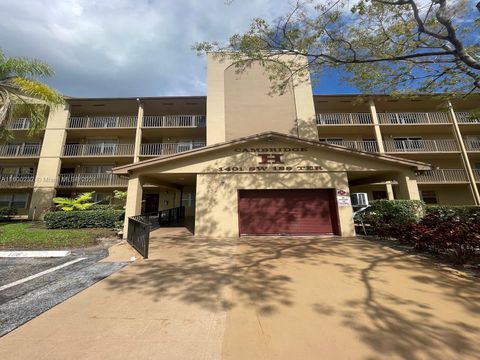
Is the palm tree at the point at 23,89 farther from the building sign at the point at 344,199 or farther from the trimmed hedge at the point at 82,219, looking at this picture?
the building sign at the point at 344,199

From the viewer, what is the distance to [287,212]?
10.5 metres

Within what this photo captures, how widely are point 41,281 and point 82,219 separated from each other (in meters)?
9.08

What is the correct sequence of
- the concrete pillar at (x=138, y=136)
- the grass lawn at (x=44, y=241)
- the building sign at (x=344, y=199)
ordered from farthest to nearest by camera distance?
the concrete pillar at (x=138, y=136), the building sign at (x=344, y=199), the grass lawn at (x=44, y=241)

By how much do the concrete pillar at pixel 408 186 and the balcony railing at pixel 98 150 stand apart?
1934cm

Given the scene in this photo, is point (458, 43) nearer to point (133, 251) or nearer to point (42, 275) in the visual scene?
point (133, 251)

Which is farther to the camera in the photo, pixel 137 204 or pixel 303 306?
pixel 137 204

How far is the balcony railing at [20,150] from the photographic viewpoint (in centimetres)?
1839

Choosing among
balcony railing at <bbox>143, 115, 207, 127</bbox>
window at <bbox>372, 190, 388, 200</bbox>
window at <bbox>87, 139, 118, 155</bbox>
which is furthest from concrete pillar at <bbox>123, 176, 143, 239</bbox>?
window at <bbox>372, 190, 388, 200</bbox>

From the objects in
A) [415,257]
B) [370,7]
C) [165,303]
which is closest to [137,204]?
[165,303]

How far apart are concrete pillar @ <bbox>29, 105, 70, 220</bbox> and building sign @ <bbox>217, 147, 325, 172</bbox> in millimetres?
16145

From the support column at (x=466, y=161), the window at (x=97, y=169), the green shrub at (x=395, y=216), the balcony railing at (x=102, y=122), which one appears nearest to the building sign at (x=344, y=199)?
the green shrub at (x=395, y=216)

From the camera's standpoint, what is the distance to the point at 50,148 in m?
18.4

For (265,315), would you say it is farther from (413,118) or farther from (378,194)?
(413,118)

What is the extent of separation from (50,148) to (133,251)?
17326 mm
